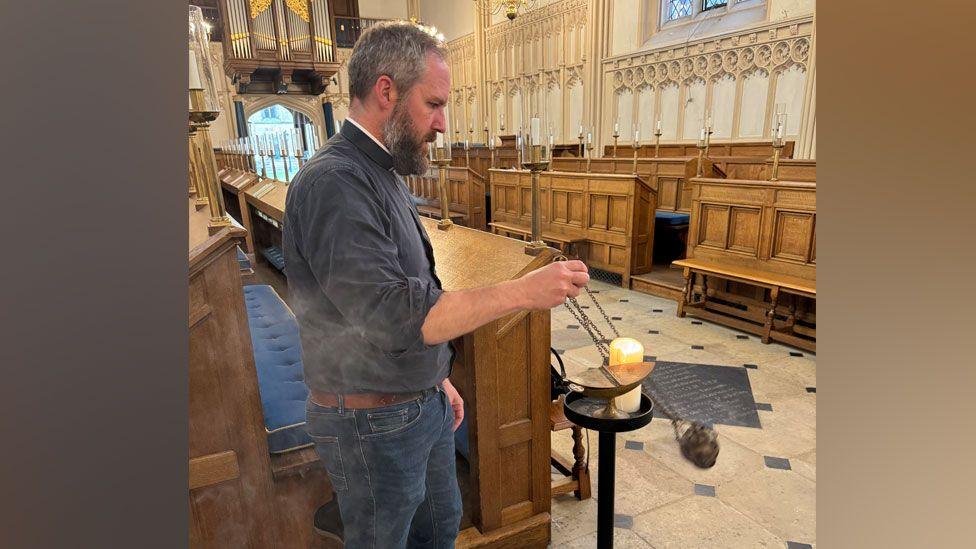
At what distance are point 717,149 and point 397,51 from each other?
22.3ft

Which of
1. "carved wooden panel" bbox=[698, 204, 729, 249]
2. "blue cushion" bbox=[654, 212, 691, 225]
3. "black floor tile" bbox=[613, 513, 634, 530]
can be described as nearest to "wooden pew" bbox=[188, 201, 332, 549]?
"black floor tile" bbox=[613, 513, 634, 530]

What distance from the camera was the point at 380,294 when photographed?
2.58 ft

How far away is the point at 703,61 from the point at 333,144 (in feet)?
24.0

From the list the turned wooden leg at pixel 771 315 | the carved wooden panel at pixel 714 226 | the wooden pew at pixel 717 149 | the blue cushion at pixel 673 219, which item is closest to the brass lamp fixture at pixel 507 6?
the wooden pew at pixel 717 149

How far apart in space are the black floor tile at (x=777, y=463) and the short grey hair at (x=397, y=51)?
2.27m

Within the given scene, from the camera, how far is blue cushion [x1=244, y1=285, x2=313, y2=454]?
121 cm

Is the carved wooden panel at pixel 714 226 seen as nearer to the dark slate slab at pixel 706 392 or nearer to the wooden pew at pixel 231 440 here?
the dark slate slab at pixel 706 392

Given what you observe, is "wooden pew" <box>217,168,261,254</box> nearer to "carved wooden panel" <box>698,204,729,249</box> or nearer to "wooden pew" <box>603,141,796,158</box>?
"carved wooden panel" <box>698,204,729,249</box>

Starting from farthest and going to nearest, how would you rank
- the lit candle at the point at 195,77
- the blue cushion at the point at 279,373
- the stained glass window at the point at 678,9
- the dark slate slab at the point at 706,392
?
the stained glass window at the point at 678,9
the dark slate slab at the point at 706,392
the blue cushion at the point at 279,373
the lit candle at the point at 195,77

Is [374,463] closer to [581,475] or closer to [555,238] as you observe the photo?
[581,475]

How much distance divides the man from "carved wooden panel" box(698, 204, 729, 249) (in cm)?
364

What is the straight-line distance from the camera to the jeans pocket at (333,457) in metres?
1.01
